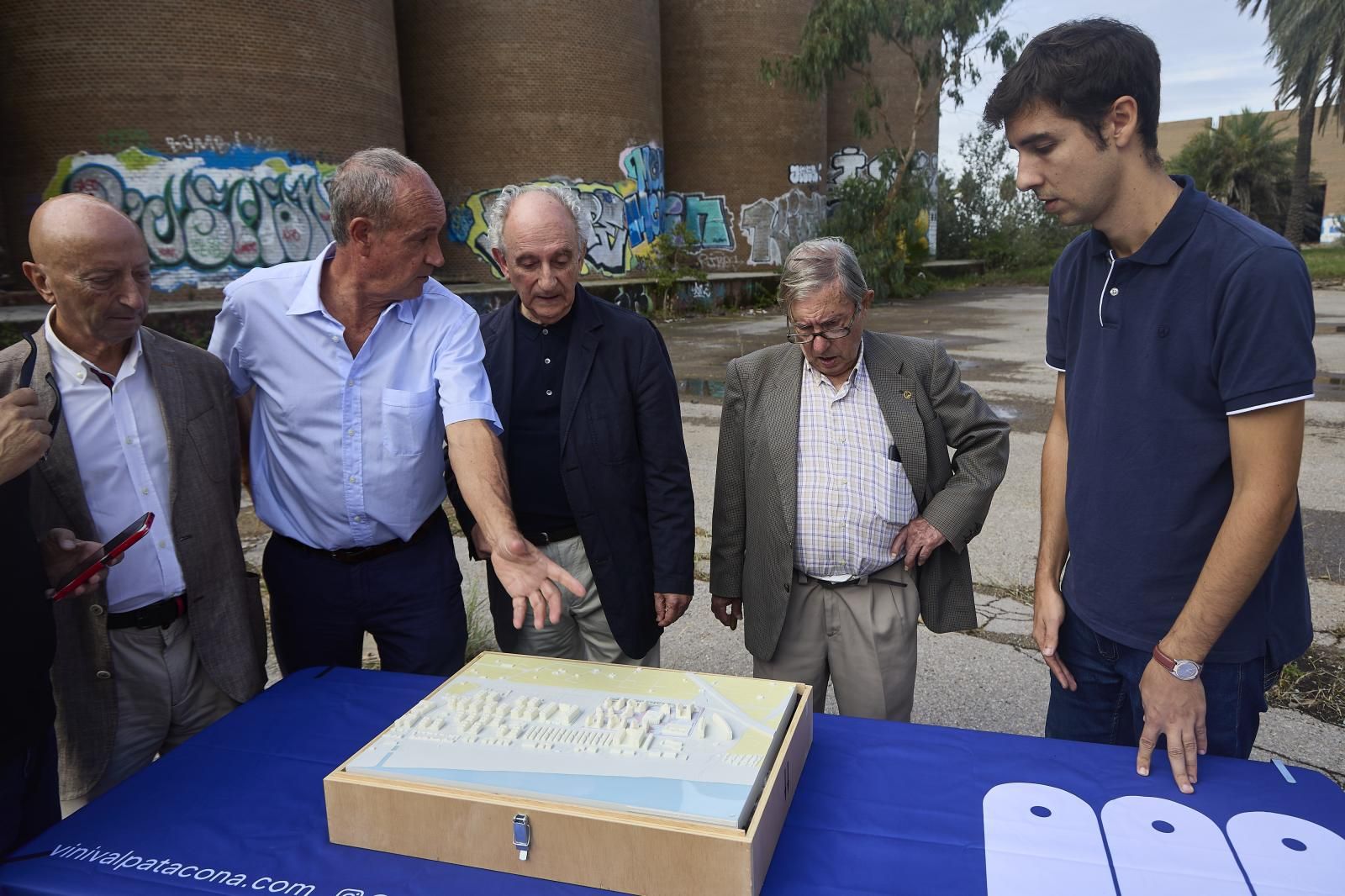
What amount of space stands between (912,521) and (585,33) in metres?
18.0

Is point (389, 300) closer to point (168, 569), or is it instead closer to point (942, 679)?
point (168, 569)

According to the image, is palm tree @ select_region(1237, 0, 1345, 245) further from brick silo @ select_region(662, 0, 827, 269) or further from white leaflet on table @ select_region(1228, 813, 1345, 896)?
white leaflet on table @ select_region(1228, 813, 1345, 896)

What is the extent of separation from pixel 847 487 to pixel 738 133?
71.6ft

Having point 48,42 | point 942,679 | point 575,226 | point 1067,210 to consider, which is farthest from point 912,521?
point 48,42

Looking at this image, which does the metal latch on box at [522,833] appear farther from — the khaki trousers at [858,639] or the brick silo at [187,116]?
the brick silo at [187,116]

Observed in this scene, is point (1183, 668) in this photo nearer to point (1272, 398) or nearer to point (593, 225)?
point (1272, 398)

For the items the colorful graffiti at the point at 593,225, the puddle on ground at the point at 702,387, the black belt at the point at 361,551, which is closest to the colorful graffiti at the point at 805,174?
the colorful graffiti at the point at 593,225

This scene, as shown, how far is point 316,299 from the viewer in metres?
Answer: 2.21

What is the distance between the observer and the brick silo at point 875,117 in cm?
2691

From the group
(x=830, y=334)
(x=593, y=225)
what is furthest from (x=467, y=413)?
(x=593, y=225)

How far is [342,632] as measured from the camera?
91.3 inches

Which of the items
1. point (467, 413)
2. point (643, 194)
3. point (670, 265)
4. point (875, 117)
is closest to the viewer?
point (467, 413)

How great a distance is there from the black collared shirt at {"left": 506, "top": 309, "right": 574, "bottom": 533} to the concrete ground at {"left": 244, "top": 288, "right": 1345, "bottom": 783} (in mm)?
1523

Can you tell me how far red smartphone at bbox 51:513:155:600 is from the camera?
5.75 feet
